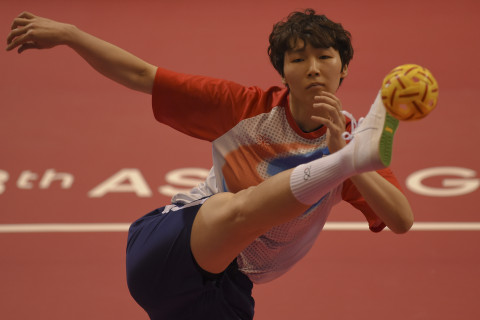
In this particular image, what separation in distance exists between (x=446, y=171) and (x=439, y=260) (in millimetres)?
644

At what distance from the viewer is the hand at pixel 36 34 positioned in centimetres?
217

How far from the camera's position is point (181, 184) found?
12.2 ft

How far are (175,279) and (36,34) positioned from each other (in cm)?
82

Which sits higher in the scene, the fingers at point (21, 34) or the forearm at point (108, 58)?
the fingers at point (21, 34)

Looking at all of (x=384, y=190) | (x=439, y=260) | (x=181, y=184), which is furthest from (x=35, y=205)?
(x=384, y=190)

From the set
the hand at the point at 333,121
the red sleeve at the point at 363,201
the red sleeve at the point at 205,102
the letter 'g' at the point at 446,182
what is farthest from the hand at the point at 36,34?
the letter 'g' at the point at 446,182

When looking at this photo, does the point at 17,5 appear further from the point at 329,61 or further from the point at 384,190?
the point at 384,190

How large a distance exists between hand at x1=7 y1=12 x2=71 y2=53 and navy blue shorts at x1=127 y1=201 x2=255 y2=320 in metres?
0.63

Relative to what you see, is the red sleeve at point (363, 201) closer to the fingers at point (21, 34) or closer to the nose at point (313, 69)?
the nose at point (313, 69)

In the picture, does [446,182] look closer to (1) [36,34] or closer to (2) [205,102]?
(2) [205,102]

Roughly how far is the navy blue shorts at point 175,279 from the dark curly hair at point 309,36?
21.4 inches

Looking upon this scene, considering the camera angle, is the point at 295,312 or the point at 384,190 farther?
the point at 295,312

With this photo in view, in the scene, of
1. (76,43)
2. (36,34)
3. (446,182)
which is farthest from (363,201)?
(446,182)

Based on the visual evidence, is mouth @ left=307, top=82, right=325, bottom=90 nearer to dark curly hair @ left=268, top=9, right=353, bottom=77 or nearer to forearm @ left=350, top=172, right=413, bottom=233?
dark curly hair @ left=268, top=9, right=353, bottom=77
